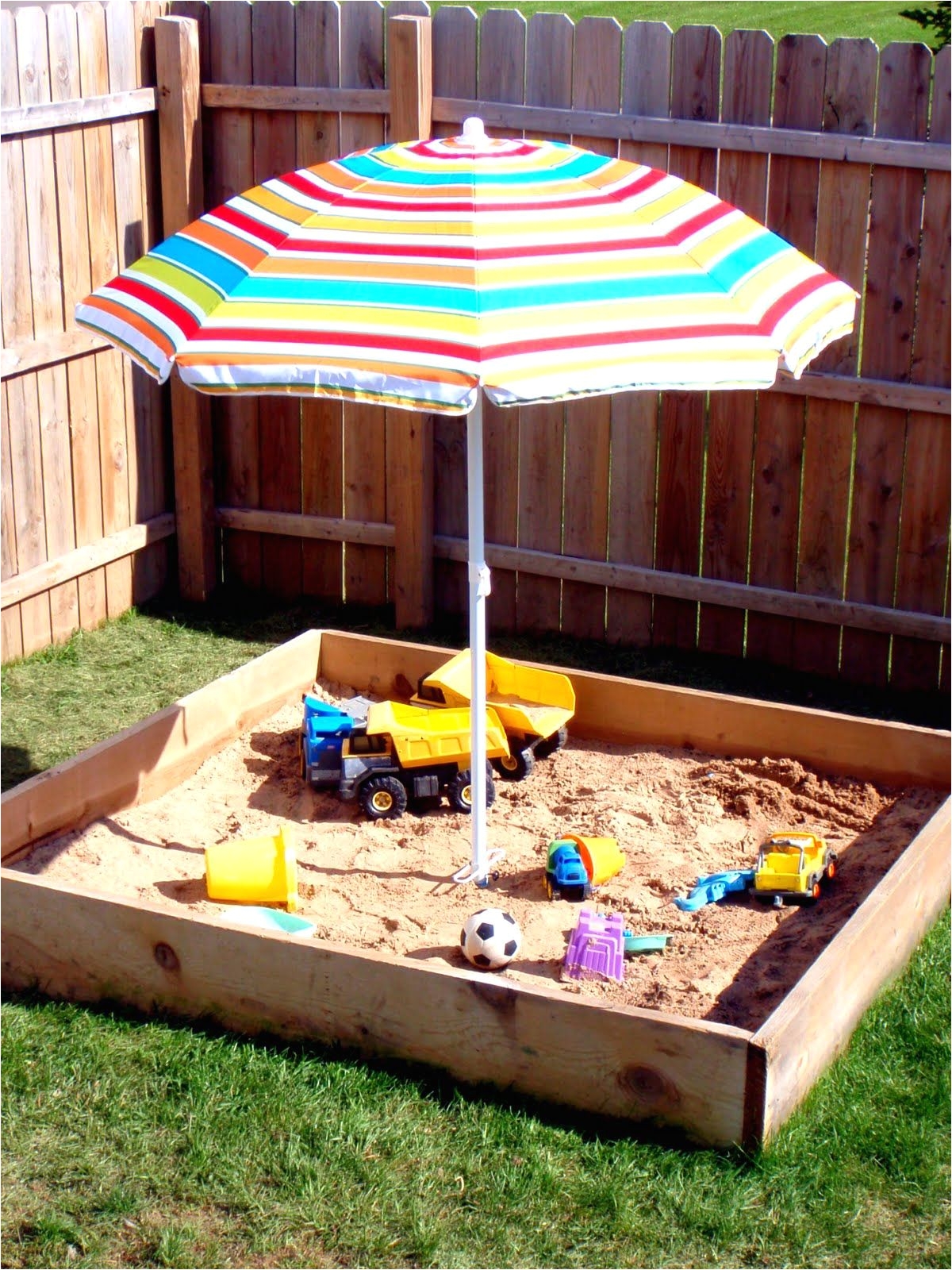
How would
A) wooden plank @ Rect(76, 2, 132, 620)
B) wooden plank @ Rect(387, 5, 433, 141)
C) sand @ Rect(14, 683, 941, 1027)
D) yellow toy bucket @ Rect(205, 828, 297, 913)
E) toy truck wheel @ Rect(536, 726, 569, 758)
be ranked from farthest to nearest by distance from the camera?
wooden plank @ Rect(76, 2, 132, 620)
wooden plank @ Rect(387, 5, 433, 141)
toy truck wheel @ Rect(536, 726, 569, 758)
yellow toy bucket @ Rect(205, 828, 297, 913)
sand @ Rect(14, 683, 941, 1027)

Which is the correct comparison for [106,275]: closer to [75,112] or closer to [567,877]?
[75,112]

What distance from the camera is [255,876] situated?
4445 millimetres

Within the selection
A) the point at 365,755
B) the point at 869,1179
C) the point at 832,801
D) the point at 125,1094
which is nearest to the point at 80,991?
the point at 125,1094

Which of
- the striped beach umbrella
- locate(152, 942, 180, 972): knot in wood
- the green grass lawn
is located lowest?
the green grass lawn

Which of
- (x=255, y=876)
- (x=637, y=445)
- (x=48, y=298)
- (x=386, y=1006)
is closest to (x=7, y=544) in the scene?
(x=48, y=298)

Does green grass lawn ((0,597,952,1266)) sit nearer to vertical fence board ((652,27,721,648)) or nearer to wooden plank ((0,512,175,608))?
wooden plank ((0,512,175,608))

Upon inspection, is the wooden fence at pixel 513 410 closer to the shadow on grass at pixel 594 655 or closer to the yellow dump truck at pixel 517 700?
the shadow on grass at pixel 594 655

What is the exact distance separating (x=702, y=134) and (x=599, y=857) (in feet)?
9.83

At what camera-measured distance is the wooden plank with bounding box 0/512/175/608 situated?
21.0 feet

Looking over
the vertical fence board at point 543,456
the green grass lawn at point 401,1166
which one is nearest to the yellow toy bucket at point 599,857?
the green grass lawn at point 401,1166

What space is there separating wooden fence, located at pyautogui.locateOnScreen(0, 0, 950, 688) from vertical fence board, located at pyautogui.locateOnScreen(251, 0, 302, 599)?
0.5 inches

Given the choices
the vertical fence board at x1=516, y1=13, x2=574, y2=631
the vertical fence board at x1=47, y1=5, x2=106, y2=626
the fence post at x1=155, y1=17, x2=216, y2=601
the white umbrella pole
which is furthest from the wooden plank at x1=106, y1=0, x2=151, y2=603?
the white umbrella pole

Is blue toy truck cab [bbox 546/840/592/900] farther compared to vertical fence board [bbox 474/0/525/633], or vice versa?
vertical fence board [bbox 474/0/525/633]

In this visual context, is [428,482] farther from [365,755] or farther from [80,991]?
[80,991]
